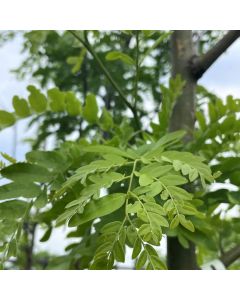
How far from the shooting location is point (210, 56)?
2.06ft

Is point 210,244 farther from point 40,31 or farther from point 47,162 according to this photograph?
point 40,31

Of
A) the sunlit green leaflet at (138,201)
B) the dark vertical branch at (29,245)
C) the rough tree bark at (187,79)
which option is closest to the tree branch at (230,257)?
the rough tree bark at (187,79)

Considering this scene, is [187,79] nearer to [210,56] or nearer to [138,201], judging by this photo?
[210,56]

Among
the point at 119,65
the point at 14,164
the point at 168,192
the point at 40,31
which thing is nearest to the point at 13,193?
the point at 14,164

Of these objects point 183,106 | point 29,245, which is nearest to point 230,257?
point 183,106

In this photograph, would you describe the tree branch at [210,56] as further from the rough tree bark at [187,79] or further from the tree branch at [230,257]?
the tree branch at [230,257]

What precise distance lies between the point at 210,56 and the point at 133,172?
296 mm

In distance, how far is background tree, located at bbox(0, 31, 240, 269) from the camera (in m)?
0.34

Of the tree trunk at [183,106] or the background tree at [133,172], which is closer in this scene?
the background tree at [133,172]

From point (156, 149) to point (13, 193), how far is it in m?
0.14

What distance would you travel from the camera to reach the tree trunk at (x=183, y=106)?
1.86 feet

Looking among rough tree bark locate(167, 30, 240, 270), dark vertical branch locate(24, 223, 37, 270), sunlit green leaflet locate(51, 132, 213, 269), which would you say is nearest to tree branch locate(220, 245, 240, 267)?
rough tree bark locate(167, 30, 240, 270)

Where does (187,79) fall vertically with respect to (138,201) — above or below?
above

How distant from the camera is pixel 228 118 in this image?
1.72 feet
